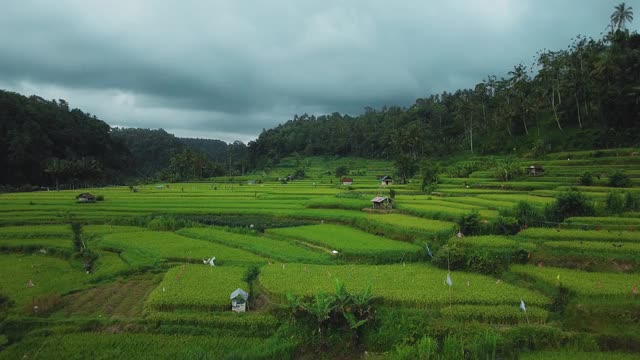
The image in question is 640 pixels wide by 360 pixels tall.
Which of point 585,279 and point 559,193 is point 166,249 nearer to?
point 585,279

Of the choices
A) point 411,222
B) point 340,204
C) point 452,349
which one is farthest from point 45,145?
point 452,349

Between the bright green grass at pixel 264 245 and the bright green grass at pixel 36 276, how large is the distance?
657cm

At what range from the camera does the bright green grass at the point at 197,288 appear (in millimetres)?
12602

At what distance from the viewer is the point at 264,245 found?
68.8ft

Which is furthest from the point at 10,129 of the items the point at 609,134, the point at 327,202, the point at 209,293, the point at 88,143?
the point at 609,134

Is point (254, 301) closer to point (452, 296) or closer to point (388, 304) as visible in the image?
point (388, 304)

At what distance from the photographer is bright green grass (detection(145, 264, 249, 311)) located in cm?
1260

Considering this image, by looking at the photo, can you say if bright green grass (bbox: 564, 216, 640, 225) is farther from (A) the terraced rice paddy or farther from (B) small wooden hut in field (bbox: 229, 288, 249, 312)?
(B) small wooden hut in field (bbox: 229, 288, 249, 312)

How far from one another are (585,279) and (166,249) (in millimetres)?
17104

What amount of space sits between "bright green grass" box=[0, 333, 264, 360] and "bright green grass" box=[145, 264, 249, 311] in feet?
4.94

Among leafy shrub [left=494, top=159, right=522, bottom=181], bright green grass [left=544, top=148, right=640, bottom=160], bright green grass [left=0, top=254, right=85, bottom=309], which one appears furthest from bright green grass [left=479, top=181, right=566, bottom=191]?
bright green grass [left=0, top=254, right=85, bottom=309]

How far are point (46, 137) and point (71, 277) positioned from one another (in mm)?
73888

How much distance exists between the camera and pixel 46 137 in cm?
7744

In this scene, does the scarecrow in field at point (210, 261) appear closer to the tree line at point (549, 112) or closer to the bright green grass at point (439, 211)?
the bright green grass at point (439, 211)
